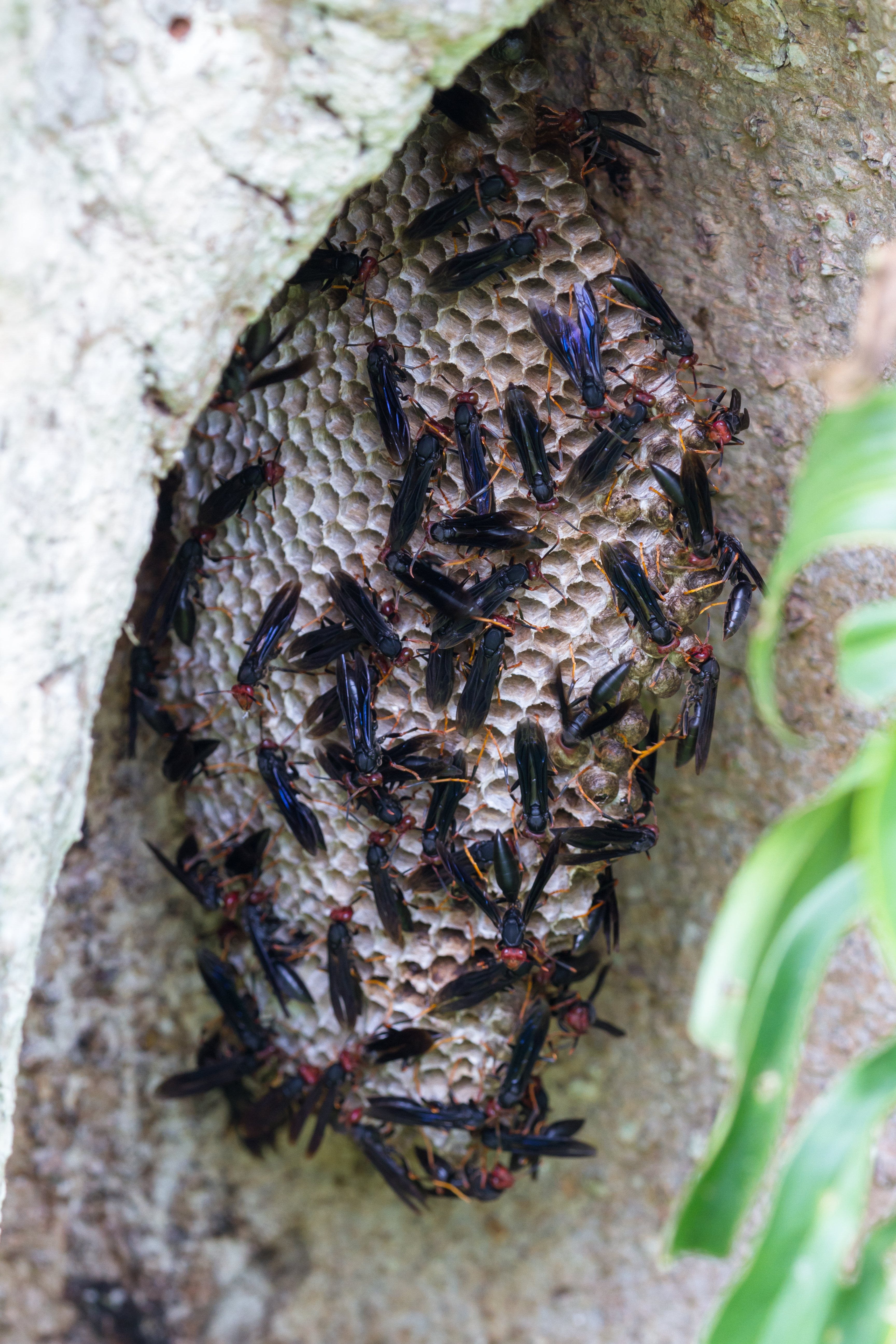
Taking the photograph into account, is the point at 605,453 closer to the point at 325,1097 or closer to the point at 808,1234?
the point at 808,1234

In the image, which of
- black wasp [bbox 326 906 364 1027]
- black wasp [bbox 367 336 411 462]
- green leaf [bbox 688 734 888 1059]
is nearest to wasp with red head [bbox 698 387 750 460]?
black wasp [bbox 367 336 411 462]

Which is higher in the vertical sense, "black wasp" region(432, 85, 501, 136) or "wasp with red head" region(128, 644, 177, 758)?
"black wasp" region(432, 85, 501, 136)

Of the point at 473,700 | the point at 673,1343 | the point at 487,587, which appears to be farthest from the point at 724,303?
the point at 673,1343

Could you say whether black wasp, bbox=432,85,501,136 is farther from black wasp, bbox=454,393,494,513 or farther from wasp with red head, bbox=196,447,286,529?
wasp with red head, bbox=196,447,286,529

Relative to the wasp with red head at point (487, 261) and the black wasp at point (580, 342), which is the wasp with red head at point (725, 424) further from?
the wasp with red head at point (487, 261)

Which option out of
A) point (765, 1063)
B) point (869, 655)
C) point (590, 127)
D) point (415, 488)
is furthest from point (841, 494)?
point (590, 127)
